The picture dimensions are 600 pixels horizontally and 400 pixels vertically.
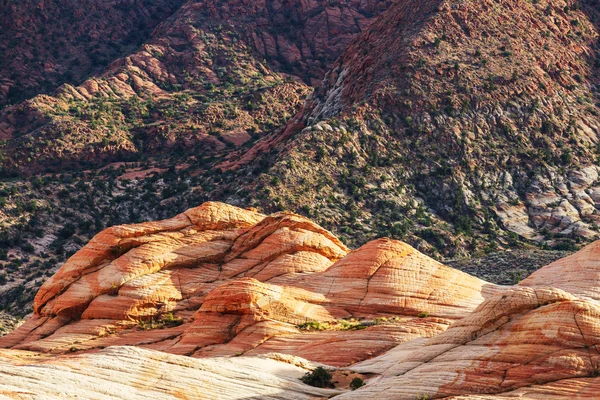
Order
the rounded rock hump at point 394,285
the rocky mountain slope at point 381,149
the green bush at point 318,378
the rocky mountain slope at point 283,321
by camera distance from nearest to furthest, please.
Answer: the rocky mountain slope at point 283,321
the green bush at point 318,378
the rounded rock hump at point 394,285
the rocky mountain slope at point 381,149

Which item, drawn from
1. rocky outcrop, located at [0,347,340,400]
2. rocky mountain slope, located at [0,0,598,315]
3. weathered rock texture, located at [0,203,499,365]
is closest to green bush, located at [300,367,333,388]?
rocky outcrop, located at [0,347,340,400]

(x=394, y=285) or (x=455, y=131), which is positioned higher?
(x=455, y=131)

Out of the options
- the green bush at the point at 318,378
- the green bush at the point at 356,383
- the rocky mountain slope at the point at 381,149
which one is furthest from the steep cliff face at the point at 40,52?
the green bush at the point at 356,383

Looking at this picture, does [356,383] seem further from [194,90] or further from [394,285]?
[194,90]

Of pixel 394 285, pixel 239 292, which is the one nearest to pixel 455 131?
pixel 394 285

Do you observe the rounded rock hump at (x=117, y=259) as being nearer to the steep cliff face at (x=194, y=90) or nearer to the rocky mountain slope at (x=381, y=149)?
the rocky mountain slope at (x=381, y=149)

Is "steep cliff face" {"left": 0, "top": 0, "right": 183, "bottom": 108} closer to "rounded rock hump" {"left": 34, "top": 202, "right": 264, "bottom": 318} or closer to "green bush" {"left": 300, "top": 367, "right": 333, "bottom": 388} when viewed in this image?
"rounded rock hump" {"left": 34, "top": 202, "right": 264, "bottom": 318}
